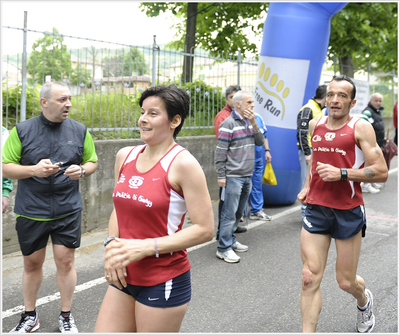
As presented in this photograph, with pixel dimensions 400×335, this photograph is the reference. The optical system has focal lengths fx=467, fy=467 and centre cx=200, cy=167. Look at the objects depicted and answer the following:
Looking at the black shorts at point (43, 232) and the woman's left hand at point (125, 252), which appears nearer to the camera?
the woman's left hand at point (125, 252)

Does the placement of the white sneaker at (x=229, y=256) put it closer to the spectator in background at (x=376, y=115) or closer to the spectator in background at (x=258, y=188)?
the spectator in background at (x=258, y=188)

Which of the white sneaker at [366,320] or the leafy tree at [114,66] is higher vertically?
the leafy tree at [114,66]

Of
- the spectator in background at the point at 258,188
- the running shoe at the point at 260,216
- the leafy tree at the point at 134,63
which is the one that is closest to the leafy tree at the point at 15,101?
the leafy tree at the point at 134,63

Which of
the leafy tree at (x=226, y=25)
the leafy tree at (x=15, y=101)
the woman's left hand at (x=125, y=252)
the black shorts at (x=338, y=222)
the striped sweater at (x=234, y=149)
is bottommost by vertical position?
the black shorts at (x=338, y=222)

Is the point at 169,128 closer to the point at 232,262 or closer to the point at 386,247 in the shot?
the point at 232,262

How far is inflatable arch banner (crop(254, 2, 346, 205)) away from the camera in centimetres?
772

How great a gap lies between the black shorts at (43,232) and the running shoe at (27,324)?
0.52 m

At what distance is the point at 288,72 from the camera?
310 inches

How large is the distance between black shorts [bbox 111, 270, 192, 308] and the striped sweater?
3.31 m

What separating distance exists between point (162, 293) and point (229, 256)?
130 inches

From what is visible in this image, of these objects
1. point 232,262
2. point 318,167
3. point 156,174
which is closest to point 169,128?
point 156,174

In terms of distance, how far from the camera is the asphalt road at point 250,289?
3.91 metres

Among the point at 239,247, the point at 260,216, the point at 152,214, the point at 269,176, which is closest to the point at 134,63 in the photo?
the point at 269,176

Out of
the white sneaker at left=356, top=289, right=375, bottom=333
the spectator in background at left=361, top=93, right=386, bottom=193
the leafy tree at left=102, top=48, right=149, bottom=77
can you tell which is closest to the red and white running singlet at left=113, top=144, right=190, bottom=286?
the white sneaker at left=356, top=289, right=375, bottom=333
